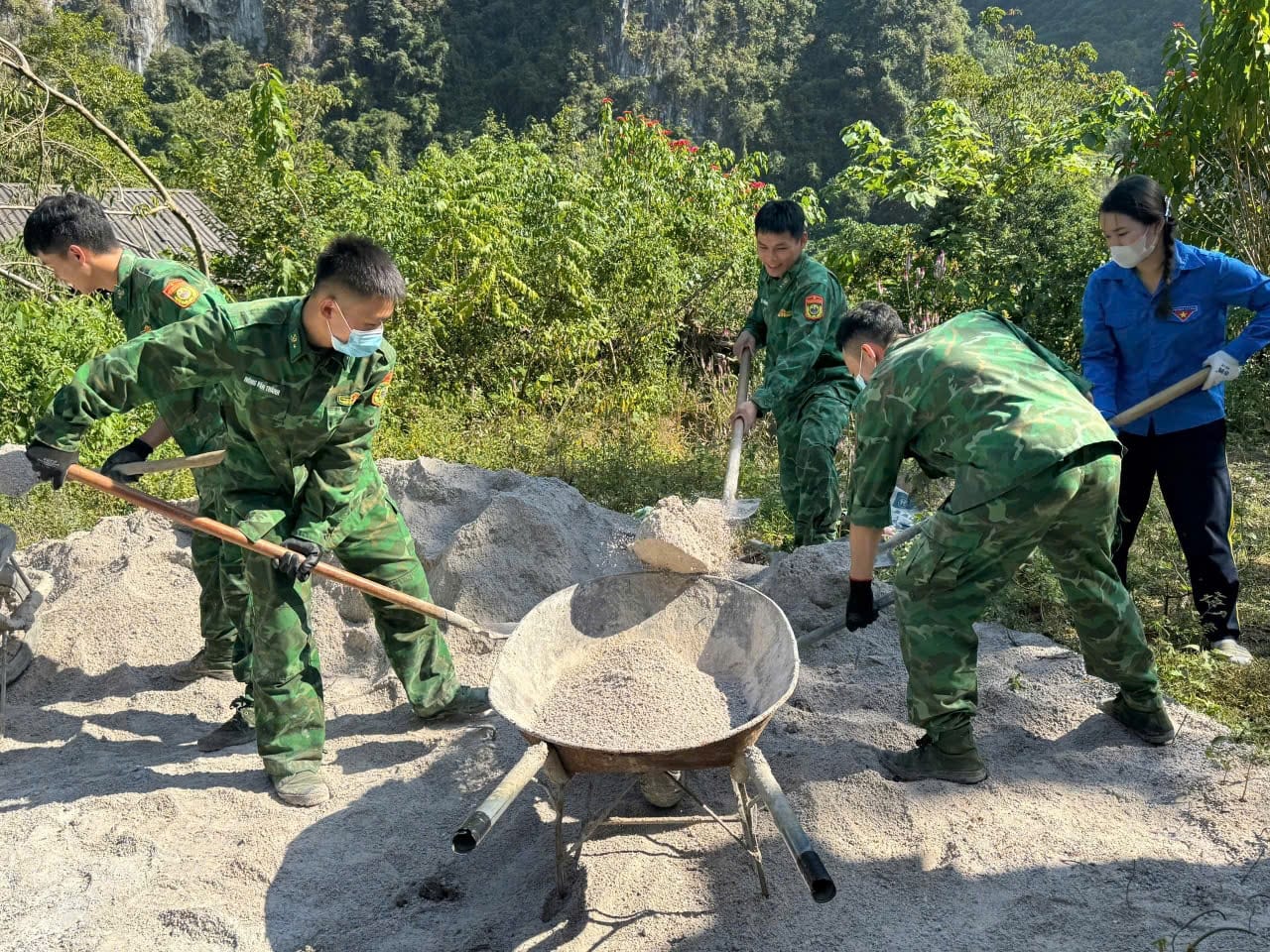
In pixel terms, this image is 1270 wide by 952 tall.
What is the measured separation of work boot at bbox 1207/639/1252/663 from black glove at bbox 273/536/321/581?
3298mm

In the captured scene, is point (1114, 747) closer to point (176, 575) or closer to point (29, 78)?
point (176, 575)

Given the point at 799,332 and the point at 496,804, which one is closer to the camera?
the point at 496,804

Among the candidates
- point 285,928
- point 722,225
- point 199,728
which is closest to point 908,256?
point 722,225

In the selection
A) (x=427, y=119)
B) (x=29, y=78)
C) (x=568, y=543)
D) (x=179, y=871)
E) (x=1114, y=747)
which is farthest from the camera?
(x=427, y=119)

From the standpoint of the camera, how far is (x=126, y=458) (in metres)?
3.70

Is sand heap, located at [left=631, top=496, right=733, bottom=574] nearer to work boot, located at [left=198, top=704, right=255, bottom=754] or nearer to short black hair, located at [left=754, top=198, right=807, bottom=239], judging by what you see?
short black hair, located at [left=754, top=198, right=807, bottom=239]

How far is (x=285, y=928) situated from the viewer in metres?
2.89

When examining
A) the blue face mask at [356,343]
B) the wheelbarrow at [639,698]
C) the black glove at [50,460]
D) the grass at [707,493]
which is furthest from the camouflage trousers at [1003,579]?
the black glove at [50,460]

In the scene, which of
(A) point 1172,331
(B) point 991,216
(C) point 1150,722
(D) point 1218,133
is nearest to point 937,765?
(C) point 1150,722

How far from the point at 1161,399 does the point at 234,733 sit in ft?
12.2

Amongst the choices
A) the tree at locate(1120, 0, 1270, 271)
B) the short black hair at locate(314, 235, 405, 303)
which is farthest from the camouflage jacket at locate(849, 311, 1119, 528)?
the tree at locate(1120, 0, 1270, 271)

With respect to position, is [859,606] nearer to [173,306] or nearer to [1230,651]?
[1230,651]

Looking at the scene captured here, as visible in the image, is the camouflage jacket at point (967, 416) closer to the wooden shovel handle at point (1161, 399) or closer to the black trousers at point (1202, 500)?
the wooden shovel handle at point (1161, 399)

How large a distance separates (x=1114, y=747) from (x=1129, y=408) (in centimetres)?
128
